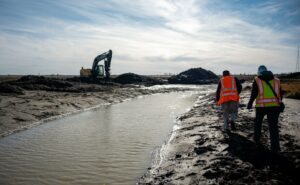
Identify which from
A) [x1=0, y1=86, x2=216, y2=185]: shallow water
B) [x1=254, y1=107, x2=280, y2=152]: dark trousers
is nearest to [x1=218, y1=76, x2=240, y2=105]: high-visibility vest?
[x1=254, y1=107, x2=280, y2=152]: dark trousers

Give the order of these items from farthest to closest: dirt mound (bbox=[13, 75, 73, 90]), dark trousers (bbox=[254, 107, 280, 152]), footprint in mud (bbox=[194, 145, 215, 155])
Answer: dirt mound (bbox=[13, 75, 73, 90]) < footprint in mud (bbox=[194, 145, 215, 155]) < dark trousers (bbox=[254, 107, 280, 152])

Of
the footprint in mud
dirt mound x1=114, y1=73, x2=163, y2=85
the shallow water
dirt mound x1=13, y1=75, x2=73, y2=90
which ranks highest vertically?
dirt mound x1=114, y1=73, x2=163, y2=85

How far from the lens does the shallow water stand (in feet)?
20.0

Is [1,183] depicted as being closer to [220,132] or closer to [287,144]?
[220,132]

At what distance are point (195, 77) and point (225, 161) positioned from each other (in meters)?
64.1

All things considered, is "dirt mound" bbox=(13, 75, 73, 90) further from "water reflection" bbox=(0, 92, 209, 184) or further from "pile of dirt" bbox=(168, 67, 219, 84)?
"pile of dirt" bbox=(168, 67, 219, 84)

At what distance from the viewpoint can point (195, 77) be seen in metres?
68.8

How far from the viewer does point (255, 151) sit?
20.0ft

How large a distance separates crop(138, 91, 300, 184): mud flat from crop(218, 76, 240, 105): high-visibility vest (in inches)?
40.8

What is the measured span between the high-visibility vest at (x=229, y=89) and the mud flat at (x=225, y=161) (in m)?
1.04

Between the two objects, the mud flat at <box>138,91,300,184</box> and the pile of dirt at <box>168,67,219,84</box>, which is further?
the pile of dirt at <box>168,67,219,84</box>

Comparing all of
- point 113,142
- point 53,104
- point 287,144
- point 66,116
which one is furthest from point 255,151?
point 53,104

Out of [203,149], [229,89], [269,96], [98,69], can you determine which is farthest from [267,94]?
[98,69]

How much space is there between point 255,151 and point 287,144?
97 centimetres
